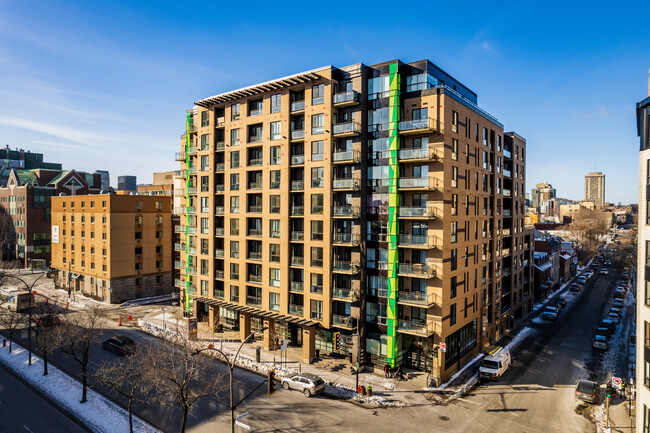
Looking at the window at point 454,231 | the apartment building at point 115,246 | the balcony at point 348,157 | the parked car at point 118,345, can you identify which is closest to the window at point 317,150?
the balcony at point 348,157

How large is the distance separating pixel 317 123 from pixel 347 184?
744 centimetres

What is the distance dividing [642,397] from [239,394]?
2845 centimetres

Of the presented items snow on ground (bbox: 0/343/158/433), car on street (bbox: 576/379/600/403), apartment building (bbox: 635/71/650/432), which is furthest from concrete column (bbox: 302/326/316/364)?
apartment building (bbox: 635/71/650/432)

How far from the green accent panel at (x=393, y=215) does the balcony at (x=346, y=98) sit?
3217mm

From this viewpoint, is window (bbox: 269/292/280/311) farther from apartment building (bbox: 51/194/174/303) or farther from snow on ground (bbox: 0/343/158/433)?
apartment building (bbox: 51/194/174/303)

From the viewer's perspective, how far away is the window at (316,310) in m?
39.7

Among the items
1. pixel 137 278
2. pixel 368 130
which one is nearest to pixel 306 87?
pixel 368 130

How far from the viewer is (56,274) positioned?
7925cm

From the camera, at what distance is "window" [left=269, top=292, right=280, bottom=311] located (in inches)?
1686

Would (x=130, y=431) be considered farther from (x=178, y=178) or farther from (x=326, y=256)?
(x=178, y=178)

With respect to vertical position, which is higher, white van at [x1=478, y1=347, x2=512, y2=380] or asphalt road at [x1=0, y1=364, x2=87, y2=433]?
white van at [x1=478, y1=347, x2=512, y2=380]

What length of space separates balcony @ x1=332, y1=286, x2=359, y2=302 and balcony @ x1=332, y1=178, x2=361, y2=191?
32.7ft

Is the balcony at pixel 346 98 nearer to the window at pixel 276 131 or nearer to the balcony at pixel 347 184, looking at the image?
the balcony at pixel 347 184

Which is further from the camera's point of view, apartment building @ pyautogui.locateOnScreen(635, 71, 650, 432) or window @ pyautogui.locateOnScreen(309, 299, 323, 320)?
window @ pyautogui.locateOnScreen(309, 299, 323, 320)
